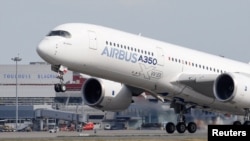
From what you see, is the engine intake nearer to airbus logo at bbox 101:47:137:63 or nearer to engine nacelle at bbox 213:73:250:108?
engine nacelle at bbox 213:73:250:108

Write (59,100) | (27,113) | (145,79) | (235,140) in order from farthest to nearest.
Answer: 1. (59,100)
2. (27,113)
3. (145,79)
4. (235,140)

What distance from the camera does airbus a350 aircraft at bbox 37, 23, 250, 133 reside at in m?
50.2

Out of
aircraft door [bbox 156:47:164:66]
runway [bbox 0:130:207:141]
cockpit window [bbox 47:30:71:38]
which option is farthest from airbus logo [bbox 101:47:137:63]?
runway [bbox 0:130:207:141]

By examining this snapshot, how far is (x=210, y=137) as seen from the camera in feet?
89.5

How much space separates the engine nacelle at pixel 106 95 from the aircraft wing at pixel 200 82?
5271mm

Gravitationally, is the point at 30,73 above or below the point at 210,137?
above

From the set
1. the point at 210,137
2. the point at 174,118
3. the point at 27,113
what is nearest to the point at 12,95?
the point at 27,113

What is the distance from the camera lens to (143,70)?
53375 mm

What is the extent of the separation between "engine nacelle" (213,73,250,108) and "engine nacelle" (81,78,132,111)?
7.82m

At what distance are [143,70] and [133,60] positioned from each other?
1.21 meters

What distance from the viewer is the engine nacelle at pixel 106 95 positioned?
5916 centimetres

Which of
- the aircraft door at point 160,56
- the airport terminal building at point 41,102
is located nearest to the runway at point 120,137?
the aircraft door at point 160,56

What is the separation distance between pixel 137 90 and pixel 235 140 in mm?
32491

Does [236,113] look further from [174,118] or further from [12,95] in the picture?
[12,95]
